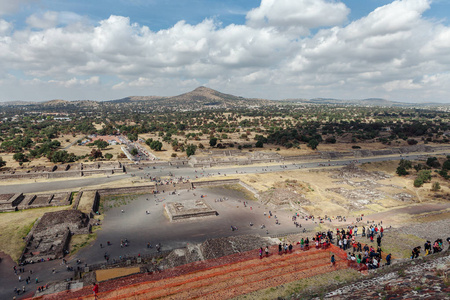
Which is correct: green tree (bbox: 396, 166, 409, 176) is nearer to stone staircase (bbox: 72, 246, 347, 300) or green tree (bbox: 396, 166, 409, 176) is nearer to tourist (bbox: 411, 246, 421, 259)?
tourist (bbox: 411, 246, 421, 259)

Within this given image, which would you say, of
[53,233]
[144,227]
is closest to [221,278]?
[144,227]

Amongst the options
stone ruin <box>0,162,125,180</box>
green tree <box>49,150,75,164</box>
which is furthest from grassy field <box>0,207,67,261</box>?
green tree <box>49,150,75,164</box>

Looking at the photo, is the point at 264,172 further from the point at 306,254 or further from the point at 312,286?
the point at 312,286

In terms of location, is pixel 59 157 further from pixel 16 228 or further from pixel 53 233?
pixel 53 233

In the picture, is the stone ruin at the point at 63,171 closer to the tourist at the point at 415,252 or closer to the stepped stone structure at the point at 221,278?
the stepped stone structure at the point at 221,278

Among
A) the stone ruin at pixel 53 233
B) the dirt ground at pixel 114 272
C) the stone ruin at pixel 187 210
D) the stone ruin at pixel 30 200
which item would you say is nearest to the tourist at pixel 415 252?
the dirt ground at pixel 114 272

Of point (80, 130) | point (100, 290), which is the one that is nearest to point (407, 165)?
point (100, 290)
